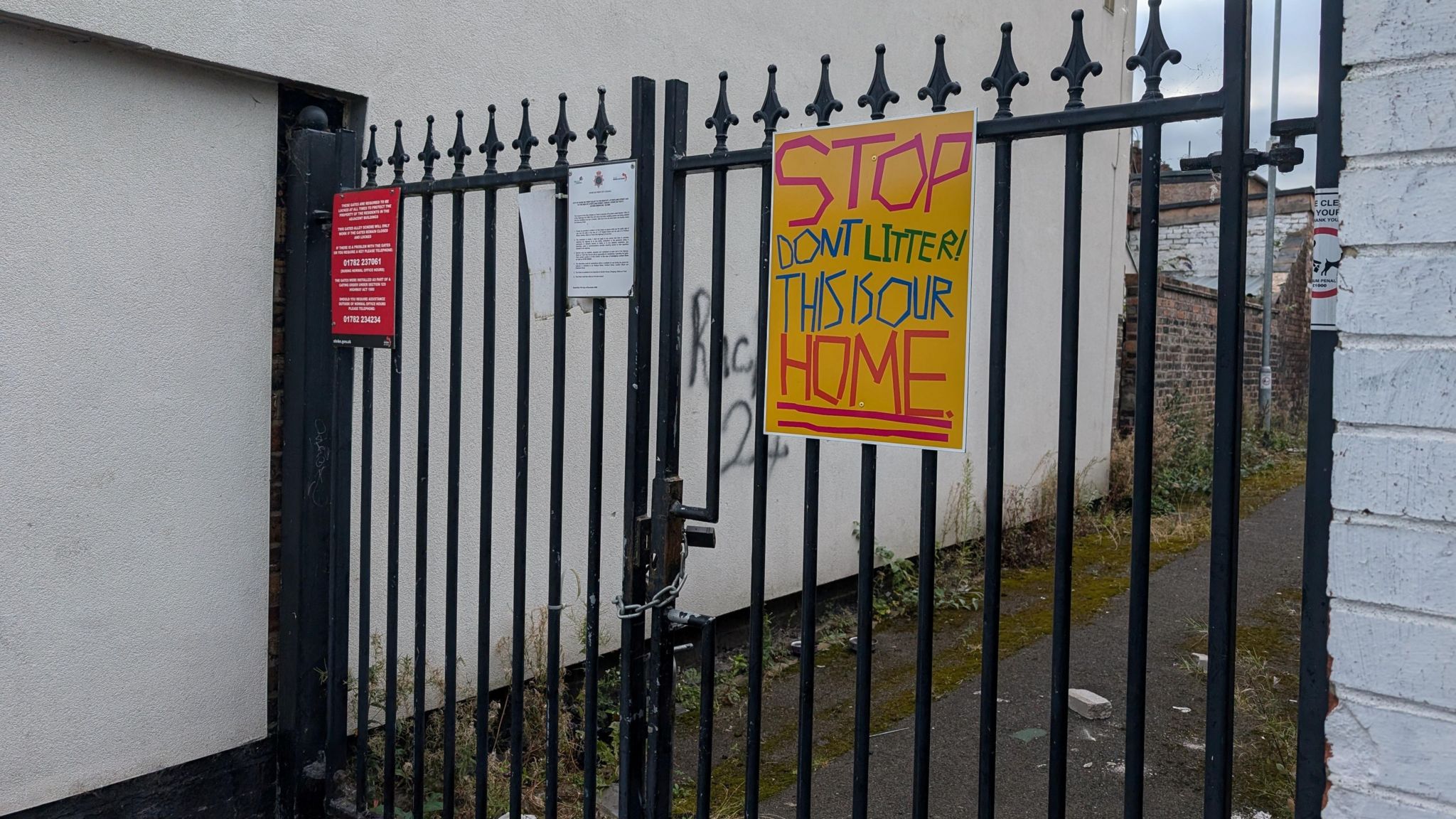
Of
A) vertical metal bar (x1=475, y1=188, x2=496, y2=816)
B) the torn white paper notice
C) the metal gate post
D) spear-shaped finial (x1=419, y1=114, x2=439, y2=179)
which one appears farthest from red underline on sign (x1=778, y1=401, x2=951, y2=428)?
the metal gate post

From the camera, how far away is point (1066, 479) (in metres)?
1.84

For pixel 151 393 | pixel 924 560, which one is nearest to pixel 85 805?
pixel 151 393

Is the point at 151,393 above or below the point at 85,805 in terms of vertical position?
above

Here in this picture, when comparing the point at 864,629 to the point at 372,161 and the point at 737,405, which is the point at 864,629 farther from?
the point at 737,405

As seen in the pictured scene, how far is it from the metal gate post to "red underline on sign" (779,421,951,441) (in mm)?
1616

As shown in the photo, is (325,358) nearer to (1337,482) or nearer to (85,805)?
(85,805)

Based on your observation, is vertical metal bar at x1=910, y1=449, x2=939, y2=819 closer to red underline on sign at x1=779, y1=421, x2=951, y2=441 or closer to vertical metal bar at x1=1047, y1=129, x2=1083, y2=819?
red underline on sign at x1=779, y1=421, x2=951, y2=441

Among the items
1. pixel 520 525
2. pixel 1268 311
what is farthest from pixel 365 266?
pixel 1268 311

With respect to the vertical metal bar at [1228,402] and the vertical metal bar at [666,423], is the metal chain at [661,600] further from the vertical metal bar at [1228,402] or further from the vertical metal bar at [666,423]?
the vertical metal bar at [1228,402]

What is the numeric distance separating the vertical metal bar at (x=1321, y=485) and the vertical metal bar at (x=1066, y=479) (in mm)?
373

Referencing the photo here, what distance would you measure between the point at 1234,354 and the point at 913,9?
16.3ft

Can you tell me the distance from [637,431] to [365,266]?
1.12 m

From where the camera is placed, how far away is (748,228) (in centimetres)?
509

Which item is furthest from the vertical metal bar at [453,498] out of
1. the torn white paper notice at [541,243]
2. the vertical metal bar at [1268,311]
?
the vertical metal bar at [1268,311]
